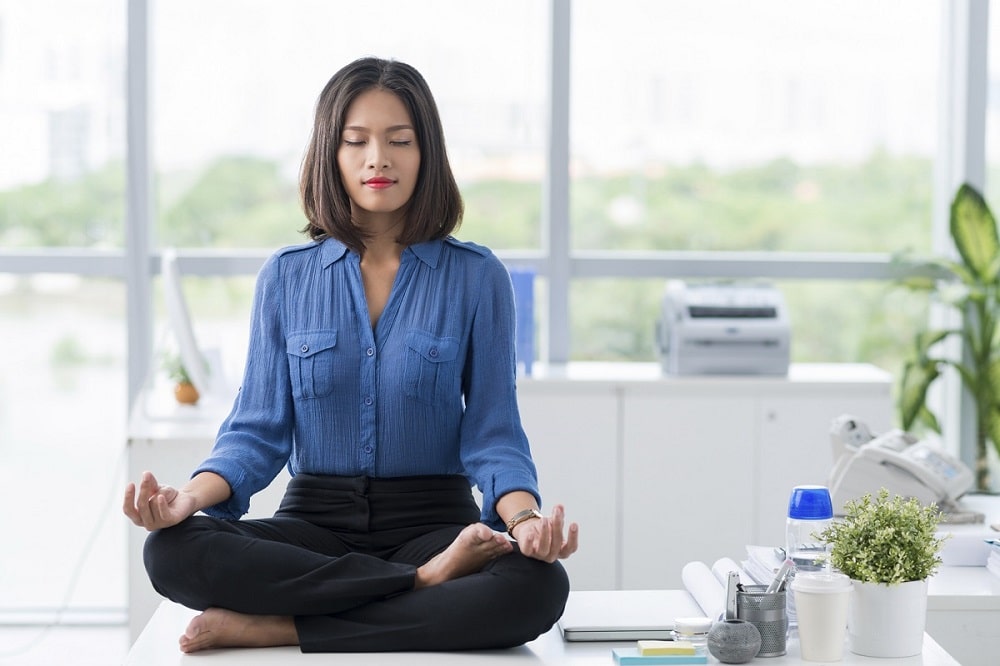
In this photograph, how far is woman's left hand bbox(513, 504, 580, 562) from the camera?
193 centimetres

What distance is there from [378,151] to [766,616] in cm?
111

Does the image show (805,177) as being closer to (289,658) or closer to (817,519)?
(817,519)

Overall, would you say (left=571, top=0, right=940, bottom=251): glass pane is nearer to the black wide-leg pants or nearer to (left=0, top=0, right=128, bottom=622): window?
(left=0, top=0, right=128, bottom=622): window

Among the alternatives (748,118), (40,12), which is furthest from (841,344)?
(40,12)

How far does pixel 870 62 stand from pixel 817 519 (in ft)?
8.36

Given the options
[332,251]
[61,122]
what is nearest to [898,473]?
[332,251]

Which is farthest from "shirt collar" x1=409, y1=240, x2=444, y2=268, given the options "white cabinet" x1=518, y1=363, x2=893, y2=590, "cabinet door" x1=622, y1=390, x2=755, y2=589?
"cabinet door" x1=622, y1=390, x2=755, y2=589

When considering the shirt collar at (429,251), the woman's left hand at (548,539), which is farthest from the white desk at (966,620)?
the shirt collar at (429,251)

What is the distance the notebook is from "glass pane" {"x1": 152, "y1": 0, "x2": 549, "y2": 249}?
2043mm

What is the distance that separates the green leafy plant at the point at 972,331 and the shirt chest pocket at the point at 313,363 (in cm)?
231

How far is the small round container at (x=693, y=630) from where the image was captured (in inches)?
77.1

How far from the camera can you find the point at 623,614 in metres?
2.11

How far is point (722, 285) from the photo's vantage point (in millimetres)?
3848

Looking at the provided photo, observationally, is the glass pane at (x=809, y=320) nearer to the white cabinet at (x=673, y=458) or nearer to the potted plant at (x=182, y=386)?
the white cabinet at (x=673, y=458)
